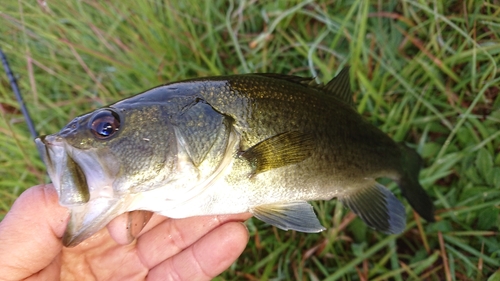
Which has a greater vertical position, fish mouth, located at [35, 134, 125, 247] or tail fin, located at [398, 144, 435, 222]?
fish mouth, located at [35, 134, 125, 247]

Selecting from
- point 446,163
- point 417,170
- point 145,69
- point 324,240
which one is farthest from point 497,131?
point 145,69

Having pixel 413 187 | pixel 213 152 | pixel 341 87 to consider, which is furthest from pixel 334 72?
pixel 213 152

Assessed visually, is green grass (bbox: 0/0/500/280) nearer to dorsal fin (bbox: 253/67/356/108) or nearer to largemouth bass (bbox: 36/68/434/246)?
dorsal fin (bbox: 253/67/356/108)

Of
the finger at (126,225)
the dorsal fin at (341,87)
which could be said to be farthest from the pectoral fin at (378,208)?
the finger at (126,225)

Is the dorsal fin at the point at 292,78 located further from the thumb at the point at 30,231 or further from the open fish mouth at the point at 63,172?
the thumb at the point at 30,231

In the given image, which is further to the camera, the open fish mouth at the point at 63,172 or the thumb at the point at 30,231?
the thumb at the point at 30,231

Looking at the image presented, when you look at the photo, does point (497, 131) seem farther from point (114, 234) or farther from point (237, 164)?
point (114, 234)

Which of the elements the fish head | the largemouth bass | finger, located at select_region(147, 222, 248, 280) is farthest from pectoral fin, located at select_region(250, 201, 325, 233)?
the fish head

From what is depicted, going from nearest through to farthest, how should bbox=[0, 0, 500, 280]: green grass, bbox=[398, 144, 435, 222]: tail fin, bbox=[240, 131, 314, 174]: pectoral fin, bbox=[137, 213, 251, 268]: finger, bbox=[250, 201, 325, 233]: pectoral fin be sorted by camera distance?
bbox=[240, 131, 314, 174]: pectoral fin → bbox=[250, 201, 325, 233]: pectoral fin → bbox=[137, 213, 251, 268]: finger → bbox=[398, 144, 435, 222]: tail fin → bbox=[0, 0, 500, 280]: green grass
